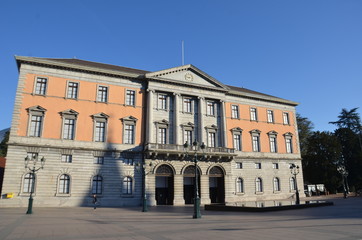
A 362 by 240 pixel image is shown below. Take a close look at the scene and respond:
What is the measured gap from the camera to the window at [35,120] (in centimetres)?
2934

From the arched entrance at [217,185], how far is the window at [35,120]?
21279mm

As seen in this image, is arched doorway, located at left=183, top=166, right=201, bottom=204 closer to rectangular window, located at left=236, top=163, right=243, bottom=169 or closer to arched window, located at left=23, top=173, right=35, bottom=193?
rectangular window, located at left=236, top=163, right=243, bottom=169

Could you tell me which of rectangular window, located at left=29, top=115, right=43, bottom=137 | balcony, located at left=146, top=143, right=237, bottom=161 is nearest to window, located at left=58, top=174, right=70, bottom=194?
rectangular window, located at left=29, top=115, right=43, bottom=137

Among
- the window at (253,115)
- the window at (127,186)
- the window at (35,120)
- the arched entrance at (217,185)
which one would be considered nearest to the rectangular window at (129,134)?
the window at (127,186)

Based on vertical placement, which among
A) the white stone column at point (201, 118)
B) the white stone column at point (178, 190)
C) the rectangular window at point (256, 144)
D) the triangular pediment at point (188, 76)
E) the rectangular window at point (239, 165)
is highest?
the triangular pediment at point (188, 76)

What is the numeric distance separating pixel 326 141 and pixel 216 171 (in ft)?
85.6

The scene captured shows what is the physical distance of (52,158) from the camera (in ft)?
96.3

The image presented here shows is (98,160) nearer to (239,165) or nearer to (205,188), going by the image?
(205,188)

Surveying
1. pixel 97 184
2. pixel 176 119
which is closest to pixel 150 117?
pixel 176 119

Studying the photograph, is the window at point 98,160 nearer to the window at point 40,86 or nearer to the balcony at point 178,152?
the balcony at point 178,152

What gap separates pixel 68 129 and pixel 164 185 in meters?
13.5

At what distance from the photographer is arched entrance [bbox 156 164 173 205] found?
33.6m

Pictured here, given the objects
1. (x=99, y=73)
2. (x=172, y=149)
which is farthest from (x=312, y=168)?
(x=99, y=73)

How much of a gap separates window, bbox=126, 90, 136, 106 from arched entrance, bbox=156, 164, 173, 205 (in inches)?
Result: 348
